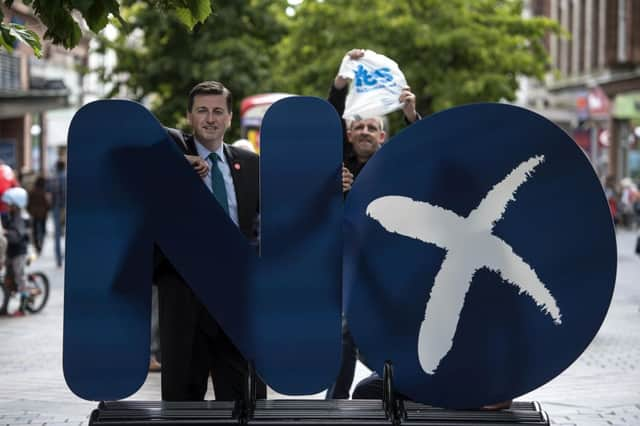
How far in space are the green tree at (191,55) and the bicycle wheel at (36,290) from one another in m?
17.6

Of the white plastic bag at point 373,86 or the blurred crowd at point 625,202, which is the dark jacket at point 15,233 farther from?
the blurred crowd at point 625,202

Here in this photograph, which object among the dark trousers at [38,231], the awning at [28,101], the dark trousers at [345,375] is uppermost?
the dark trousers at [345,375]

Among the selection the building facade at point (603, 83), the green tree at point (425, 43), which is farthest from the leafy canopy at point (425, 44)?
the building facade at point (603, 83)

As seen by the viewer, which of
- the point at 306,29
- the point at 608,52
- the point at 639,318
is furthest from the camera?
the point at 608,52

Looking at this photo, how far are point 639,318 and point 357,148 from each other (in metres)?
9.21

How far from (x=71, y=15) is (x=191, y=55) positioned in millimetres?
29203

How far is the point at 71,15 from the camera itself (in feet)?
19.9

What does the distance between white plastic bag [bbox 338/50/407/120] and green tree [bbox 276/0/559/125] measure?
31.4 m

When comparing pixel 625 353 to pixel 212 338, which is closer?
pixel 212 338

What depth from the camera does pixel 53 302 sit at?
703 inches

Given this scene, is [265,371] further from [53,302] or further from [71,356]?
[53,302]

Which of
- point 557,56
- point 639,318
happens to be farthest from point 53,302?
point 557,56

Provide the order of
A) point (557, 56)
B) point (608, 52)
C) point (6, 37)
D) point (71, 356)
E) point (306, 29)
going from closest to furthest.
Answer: point (71, 356), point (6, 37), point (306, 29), point (608, 52), point (557, 56)

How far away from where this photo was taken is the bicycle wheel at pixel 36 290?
16.2 meters
